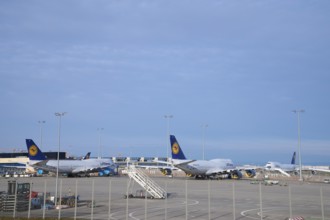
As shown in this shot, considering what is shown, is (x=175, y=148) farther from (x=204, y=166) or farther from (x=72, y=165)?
(x=72, y=165)

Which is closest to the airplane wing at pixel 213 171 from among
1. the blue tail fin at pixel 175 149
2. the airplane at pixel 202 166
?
the airplane at pixel 202 166

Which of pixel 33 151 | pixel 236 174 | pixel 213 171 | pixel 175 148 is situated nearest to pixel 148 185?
pixel 175 148

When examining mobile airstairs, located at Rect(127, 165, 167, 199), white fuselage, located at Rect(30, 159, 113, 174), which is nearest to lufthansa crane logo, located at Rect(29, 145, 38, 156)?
white fuselage, located at Rect(30, 159, 113, 174)

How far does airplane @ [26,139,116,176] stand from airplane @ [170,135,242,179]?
24.4m

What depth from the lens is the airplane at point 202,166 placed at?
7794 centimetres

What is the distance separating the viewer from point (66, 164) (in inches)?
3440

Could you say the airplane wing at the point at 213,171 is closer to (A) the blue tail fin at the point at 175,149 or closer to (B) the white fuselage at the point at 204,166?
(B) the white fuselage at the point at 204,166

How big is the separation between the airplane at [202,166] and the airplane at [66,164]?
24.4 meters

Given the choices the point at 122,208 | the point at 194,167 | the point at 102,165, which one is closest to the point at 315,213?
the point at 122,208

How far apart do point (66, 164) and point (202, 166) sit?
30.9 meters

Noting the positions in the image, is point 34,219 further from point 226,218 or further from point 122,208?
point 226,218

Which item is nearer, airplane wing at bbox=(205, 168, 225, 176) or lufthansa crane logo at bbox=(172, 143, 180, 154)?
lufthansa crane logo at bbox=(172, 143, 180, 154)

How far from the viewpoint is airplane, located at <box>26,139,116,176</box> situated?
3103 inches

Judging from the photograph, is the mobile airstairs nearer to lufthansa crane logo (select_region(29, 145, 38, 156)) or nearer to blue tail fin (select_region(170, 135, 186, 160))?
blue tail fin (select_region(170, 135, 186, 160))
